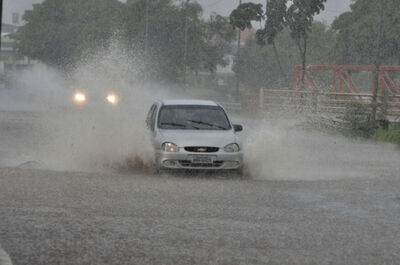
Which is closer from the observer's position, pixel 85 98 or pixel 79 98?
pixel 79 98

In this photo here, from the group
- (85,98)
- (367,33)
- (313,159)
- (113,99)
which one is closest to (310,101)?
(85,98)

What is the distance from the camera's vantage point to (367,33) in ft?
254

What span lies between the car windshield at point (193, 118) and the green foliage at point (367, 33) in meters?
59.5

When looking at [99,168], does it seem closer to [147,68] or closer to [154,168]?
[154,168]

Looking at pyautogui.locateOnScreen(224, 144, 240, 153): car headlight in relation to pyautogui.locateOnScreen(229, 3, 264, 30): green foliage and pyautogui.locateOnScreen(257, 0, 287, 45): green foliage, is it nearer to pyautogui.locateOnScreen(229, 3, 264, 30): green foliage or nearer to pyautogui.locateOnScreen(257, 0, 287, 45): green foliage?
pyautogui.locateOnScreen(229, 3, 264, 30): green foliage

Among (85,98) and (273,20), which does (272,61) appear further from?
(85,98)

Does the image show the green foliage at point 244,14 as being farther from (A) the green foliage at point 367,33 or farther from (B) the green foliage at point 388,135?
(B) the green foliage at point 388,135

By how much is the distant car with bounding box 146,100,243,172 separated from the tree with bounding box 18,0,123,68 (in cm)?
7705

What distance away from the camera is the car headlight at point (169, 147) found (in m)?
15.4

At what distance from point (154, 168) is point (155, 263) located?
26.7 ft

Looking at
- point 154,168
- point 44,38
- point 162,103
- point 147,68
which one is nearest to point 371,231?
point 154,168

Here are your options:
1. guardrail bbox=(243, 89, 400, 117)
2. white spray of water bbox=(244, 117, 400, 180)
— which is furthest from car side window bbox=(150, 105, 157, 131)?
guardrail bbox=(243, 89, 400, 117)

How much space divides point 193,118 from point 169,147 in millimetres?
1609

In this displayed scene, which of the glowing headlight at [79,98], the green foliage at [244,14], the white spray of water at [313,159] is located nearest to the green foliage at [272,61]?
the green foliage at [244,14]
